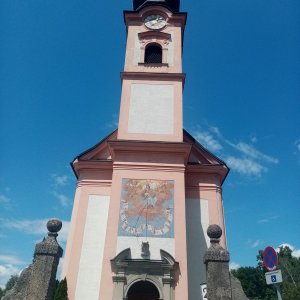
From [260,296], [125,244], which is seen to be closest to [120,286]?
[125,244]

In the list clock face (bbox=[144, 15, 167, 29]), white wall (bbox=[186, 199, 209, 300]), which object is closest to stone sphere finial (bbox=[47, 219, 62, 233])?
white wall (bbox=[186, 199, 209, 300])

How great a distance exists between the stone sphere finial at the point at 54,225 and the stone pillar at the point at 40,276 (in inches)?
13.3

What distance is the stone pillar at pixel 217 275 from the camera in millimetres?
6654

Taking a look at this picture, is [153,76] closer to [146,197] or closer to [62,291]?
[146,197]

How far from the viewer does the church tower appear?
38.0ft

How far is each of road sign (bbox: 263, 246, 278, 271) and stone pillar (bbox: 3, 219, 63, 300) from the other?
14.0 ft

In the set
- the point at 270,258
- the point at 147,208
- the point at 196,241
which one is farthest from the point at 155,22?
the point at 270,258

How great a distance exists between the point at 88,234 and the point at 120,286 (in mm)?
2832

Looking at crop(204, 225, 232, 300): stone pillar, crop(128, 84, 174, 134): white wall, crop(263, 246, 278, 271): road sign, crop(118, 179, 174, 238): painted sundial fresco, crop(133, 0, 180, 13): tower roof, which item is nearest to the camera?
crop(263, 246, 278, 271): road sign

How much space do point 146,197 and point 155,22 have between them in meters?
10.2

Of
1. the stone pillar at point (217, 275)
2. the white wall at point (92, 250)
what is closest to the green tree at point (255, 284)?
the white wall at point (92, 250)

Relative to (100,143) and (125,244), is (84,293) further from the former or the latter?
(100,143)

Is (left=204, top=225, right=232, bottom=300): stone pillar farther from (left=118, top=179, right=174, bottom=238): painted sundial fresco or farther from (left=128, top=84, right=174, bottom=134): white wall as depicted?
(left=128, top=84, right=174, bottom=134): white wall

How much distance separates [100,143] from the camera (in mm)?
15938
